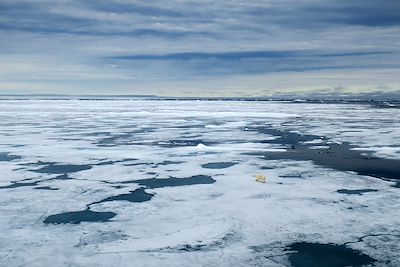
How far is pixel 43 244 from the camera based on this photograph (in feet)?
15.5

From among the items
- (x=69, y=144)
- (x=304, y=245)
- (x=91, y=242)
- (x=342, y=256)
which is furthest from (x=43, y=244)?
(x=69, y=144)

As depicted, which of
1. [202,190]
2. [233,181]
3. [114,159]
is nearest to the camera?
[202,190]

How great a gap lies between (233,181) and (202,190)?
91cm

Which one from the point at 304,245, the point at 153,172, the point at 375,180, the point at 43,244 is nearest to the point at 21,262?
the point at 43,244

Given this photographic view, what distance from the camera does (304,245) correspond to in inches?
186

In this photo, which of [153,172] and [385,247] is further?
[153,172]

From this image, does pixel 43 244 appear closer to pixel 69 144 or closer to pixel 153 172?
pixel 153 172

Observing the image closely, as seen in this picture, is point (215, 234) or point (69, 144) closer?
point (215, 234)

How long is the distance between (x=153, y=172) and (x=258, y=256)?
15.8ft

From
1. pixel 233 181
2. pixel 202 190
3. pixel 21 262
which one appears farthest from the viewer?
pixel 233 181

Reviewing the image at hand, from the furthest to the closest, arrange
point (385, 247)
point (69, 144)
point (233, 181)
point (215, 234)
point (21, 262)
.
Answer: point (69, 144) < point (233, 181) < point (215, 234) < point (385, 247) < point (21, 262)

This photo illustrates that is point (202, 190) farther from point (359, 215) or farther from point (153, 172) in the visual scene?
point (359, 215)

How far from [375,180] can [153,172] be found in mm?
4186

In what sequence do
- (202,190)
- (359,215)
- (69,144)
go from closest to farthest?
(359,215) → (202,190) → (69,144)
